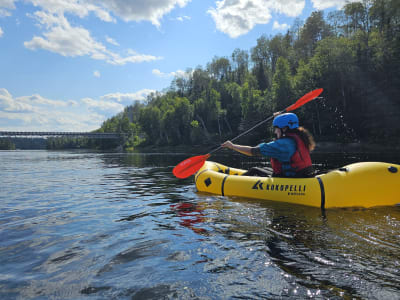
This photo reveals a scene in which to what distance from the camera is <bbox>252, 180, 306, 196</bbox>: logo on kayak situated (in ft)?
18.0

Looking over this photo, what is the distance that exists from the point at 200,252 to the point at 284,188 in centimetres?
311

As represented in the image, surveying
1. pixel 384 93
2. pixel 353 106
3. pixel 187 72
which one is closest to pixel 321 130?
pixel 353 106

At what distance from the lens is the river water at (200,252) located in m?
2.36

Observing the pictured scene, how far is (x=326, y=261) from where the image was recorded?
2.81 metres

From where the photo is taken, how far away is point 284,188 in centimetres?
570

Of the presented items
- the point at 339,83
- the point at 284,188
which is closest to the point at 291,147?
the point at 284,188

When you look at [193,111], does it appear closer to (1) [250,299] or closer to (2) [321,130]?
(2) [321,130]

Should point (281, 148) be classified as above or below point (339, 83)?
below

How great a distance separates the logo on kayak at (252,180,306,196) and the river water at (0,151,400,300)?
11.8 inches

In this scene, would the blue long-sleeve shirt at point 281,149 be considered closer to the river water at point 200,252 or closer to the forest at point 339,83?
the river water at point 200,252

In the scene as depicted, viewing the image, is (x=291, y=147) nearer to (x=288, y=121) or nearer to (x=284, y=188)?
(x=288, y=121)

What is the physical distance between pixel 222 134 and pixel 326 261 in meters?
56.4

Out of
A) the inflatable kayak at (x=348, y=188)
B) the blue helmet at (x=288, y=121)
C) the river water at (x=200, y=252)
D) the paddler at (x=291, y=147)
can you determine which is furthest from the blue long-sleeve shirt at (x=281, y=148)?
the river water at (x=200, y=252)

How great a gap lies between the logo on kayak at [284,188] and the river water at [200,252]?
300 millimetres
